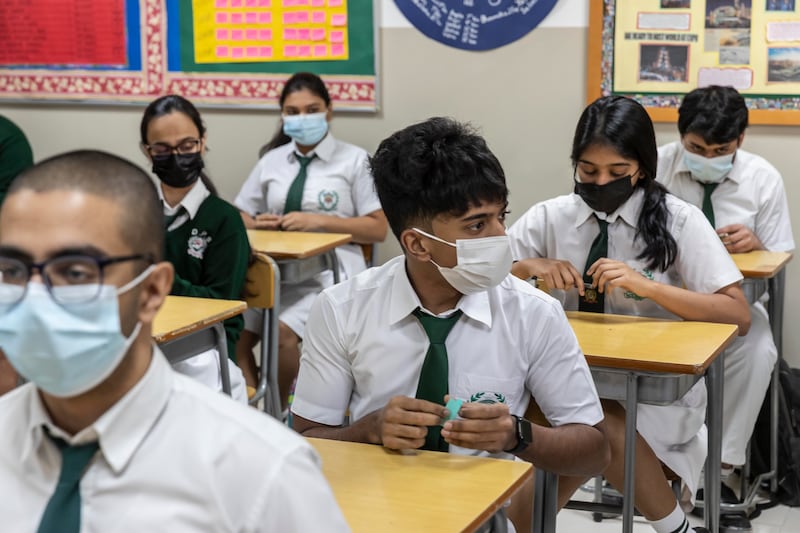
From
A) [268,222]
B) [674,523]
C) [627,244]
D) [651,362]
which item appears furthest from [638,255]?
[268,222]

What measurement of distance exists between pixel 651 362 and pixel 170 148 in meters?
1.73

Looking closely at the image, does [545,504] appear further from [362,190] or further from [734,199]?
[362,190]

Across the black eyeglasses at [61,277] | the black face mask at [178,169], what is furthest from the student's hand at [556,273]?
the black eyeglasses at [61,277]

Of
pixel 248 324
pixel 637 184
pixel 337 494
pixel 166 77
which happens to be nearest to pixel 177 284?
pixel 248 324

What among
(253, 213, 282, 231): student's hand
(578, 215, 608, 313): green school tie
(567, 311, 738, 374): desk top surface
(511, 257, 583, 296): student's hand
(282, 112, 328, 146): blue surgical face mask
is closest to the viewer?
(567, 311, 738, 374): desk top surface

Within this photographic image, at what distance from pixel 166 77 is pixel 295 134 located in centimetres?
103

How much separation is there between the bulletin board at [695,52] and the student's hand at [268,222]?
4.66 ft

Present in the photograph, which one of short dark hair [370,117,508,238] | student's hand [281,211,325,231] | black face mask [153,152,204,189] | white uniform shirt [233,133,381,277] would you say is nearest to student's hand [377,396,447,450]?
short dark hair [370,117,508,238]

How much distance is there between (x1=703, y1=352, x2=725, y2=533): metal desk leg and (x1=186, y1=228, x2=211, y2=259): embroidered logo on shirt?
149 centimetres

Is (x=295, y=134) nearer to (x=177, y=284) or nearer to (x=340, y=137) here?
(x=340, y=137)

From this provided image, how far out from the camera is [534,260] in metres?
3.07

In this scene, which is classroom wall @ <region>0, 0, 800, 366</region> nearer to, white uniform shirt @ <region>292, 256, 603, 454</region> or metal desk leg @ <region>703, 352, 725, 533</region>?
metal desk leg @ <region>703, 352, 725, 533</region>

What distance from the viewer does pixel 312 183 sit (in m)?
4.62

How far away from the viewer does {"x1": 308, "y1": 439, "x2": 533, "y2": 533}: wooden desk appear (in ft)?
5.09
